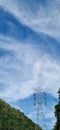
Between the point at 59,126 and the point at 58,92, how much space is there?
1067 centimetres

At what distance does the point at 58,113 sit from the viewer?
9656 centimetres

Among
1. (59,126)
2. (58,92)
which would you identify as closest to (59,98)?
(58,92)

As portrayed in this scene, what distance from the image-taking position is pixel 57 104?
9806 cm

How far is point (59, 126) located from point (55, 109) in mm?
5112

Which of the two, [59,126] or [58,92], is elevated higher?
[58,92]

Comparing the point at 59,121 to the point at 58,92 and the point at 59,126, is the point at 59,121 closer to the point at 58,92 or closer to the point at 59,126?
the point at 59,126

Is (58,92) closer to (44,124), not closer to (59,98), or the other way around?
(59,98)

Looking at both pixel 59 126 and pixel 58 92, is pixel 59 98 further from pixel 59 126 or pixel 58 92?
pixel 59 126

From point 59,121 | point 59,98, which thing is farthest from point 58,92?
point 59,121

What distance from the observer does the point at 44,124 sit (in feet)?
316

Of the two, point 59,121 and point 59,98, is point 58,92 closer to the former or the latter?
point 59,98

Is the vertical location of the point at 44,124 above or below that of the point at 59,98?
below

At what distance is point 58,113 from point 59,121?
7.49ft

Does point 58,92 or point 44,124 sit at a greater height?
point 58,92
